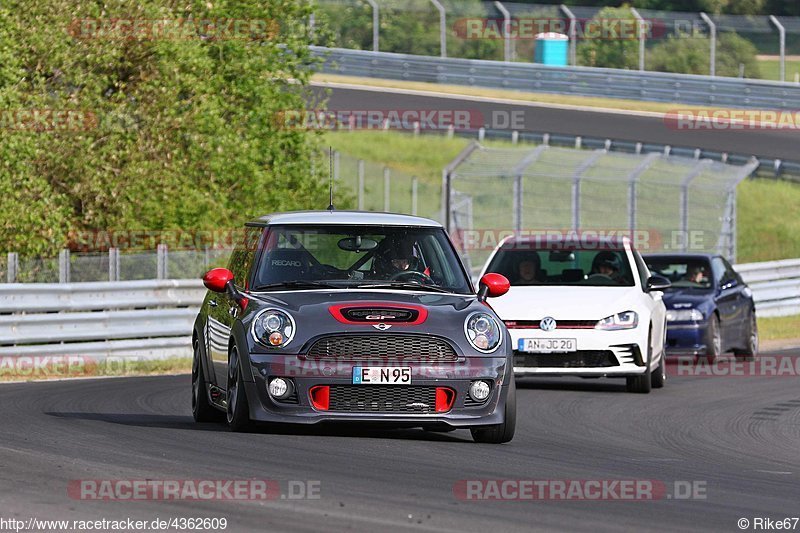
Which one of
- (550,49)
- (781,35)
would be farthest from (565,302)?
(550,49)

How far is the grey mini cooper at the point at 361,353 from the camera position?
1065cm

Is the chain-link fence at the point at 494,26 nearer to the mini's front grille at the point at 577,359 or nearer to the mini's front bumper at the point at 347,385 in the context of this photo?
the mini's front grille at the point at 577,359

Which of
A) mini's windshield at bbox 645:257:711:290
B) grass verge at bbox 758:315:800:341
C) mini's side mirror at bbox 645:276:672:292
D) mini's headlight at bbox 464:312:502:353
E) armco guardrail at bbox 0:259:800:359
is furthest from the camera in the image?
grass verge at bbox 758:315:800:341

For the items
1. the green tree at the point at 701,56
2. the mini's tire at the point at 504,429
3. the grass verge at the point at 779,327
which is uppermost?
the mini's tire at the point at 504,429

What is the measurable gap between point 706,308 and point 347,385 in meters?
10.8

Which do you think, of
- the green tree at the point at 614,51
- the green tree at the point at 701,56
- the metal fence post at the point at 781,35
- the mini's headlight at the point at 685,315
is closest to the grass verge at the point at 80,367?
the mini's headlight at the point at 685,315

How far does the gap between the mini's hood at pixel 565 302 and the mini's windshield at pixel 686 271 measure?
4.57m

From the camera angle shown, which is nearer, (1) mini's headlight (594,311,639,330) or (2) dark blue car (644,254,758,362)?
(1) mini's headlight (594,311,639,330)

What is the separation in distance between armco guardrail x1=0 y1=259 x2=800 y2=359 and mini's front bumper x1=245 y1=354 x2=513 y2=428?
8.43 meters

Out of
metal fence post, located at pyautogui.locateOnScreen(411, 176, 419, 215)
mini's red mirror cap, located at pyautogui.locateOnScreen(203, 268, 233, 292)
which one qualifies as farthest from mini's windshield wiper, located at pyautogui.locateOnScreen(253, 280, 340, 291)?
metal fence post, located at pyautogui.locateOnScreen(411, 176, 419, 215)

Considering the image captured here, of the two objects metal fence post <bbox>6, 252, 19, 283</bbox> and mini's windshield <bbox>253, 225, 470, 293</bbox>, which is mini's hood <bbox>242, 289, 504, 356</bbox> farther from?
metal fence post <bbox>6, 252, 19, 283</bbox>

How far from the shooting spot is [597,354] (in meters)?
16.4

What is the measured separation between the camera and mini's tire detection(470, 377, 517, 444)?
36.2ft

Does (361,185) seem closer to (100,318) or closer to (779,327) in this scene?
(779,327)
